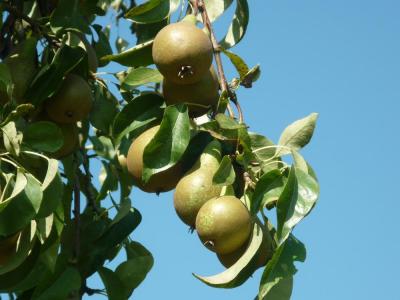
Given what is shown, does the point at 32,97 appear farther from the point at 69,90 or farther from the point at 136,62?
the point at 136,62

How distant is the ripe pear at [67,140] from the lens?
6.37 ft

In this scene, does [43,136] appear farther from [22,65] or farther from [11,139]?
→ [22,65]

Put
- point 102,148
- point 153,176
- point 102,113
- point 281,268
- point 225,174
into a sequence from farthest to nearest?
1. point 102,148
2. point 102,113
3. point 153,176
4. point 225,174
5. point 281,268

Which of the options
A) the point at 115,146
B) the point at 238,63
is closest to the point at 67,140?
the point at 115,146

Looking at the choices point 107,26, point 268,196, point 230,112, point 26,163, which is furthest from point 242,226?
point 107,26

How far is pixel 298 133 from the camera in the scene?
1771 millimetres

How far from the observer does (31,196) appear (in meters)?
1.58

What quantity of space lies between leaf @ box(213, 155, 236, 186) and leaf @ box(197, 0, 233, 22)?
1.73 feet

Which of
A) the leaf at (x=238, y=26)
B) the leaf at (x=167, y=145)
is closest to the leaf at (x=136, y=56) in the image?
the leaf at (x=238, y=26)

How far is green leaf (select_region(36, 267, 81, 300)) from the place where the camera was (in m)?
1.89

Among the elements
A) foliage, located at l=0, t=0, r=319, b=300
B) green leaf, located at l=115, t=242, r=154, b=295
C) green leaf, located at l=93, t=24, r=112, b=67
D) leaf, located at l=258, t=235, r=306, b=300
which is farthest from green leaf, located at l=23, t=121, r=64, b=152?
green leaf, located at l=93, t=24, r=112, b=67

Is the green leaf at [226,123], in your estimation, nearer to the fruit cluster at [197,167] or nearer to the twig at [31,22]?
the fruit cluster at [197,167]

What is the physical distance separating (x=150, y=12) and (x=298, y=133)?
41 centimetres

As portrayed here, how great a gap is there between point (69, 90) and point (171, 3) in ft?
0.92
